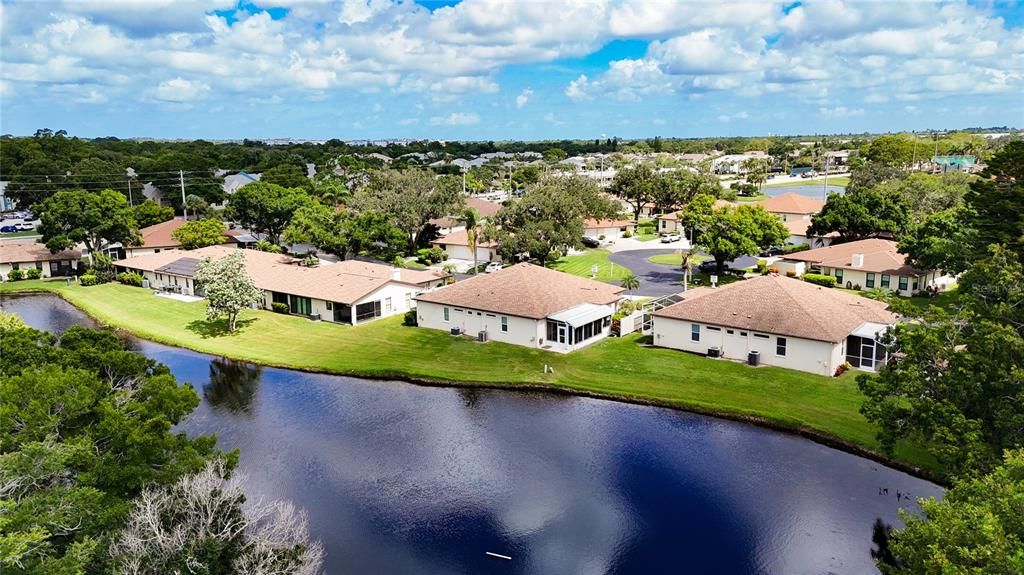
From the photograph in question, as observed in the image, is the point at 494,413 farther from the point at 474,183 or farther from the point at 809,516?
the point at 474,183

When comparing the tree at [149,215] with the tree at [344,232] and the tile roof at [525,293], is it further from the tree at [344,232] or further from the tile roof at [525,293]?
the tile roof at [525,293]

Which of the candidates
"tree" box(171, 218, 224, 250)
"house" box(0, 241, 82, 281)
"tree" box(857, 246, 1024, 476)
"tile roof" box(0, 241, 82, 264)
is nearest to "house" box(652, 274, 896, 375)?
"tree" box(857, 246, 1024, 476)

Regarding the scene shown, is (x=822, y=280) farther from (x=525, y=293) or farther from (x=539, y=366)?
(x=539, y=366)

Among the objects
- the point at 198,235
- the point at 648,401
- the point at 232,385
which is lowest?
the point at 648,401

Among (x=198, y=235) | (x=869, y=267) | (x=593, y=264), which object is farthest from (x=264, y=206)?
(x=869, y=267)

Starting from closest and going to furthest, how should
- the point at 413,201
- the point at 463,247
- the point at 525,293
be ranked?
the point at 525,293, the point at 413,201, the point at 463,247
